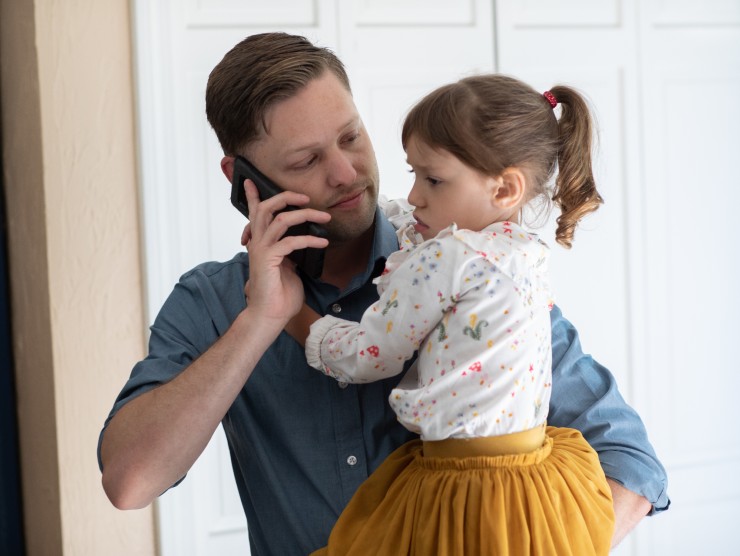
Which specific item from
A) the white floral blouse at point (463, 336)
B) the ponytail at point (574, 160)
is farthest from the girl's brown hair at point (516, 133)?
the white floral blouse at point (463, 336)

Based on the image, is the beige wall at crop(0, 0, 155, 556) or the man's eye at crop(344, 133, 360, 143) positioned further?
the beige wall at crop(0, 0, 155, 556)

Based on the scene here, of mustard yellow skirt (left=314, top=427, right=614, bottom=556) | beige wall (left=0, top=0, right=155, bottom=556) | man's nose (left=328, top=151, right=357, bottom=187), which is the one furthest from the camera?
beige wall (left=0, top=0, right=155, bottom=556)

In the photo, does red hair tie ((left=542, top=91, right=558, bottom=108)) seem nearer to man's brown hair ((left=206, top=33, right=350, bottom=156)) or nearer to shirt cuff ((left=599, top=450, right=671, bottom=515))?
man's brown hair ((left=206, top=33, right=350, bottom=156))

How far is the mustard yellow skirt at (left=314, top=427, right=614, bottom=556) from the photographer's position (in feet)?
3.97

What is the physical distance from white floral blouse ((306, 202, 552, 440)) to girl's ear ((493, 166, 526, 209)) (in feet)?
0.25

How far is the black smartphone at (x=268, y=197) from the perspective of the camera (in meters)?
1.48

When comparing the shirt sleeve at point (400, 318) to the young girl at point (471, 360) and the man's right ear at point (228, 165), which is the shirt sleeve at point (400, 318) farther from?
the man's right ear at point (228, 165)

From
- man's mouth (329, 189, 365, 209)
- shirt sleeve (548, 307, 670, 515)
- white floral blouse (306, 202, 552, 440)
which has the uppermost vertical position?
man's mouth (329, 189, 365, 209)

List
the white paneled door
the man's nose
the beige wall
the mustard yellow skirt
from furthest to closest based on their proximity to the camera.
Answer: the white paneled door < the beige wall < the man's nose < the mustard yellow skirt

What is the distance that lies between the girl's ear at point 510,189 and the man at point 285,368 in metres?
0.25

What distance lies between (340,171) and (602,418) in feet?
1.86

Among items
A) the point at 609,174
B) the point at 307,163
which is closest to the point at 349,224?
the point at 307,163

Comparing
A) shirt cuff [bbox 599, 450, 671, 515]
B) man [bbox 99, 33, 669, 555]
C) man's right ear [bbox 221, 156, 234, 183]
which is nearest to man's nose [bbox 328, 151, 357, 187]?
man [bbox 99, 33, 669, 555]

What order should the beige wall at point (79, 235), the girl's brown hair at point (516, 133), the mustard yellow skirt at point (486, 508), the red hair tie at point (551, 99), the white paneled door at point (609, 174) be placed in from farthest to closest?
the white paneled door at point (609, 174) < the beige wall at point (79, 235) < the red hair tie at point (551, 99) < the girl's brown hair at point (516, 133) < the mustard yellow skirt at point (486, 508)
